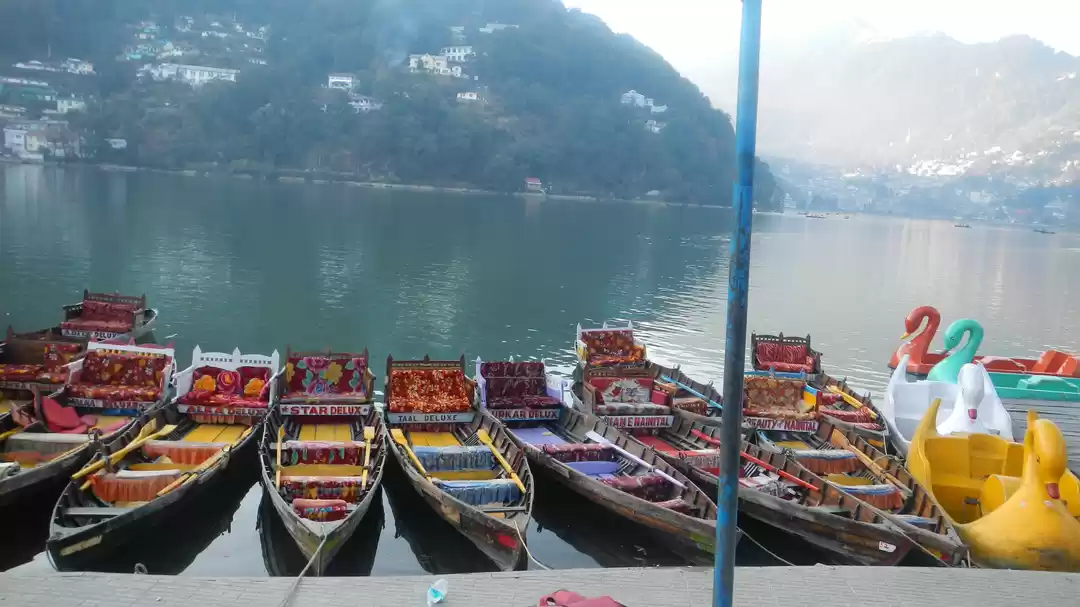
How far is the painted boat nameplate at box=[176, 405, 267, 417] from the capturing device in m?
14.4

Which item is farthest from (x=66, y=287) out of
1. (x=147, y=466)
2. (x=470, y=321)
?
(x=147, y=466)

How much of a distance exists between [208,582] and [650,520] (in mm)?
5888

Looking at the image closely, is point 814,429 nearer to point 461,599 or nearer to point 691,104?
point 461,599

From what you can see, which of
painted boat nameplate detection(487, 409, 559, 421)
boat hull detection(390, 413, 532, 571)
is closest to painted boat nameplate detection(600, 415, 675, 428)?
painted boat nameplate detection(487, 409, 559, 421)

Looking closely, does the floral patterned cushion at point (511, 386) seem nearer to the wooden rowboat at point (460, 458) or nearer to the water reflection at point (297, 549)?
the wooden rowboat at point (460, 458)

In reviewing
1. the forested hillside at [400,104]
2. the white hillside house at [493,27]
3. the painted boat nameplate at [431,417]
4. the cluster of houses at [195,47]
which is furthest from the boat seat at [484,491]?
the white hillside house at [493,27]

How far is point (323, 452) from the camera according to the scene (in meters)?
12.7

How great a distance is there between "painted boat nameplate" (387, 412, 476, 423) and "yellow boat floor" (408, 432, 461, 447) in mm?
239

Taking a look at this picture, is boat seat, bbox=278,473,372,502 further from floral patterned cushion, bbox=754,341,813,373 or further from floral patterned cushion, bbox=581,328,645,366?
floral patterned cushion, bbox=754,341,813,373

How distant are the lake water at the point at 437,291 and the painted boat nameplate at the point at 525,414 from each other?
1958 millimetres

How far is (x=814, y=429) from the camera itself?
621 inches

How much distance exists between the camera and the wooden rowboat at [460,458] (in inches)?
427

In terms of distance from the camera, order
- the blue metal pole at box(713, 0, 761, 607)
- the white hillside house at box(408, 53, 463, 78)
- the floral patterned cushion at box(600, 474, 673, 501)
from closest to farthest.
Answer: the blue metal pole at box(713, 0, 761, 607) → the floral patterned cushion at box(600, 474, 673, 501) → the white hillside house at box(408, 53, 463, 78)

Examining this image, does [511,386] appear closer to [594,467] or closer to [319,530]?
[594,467]
